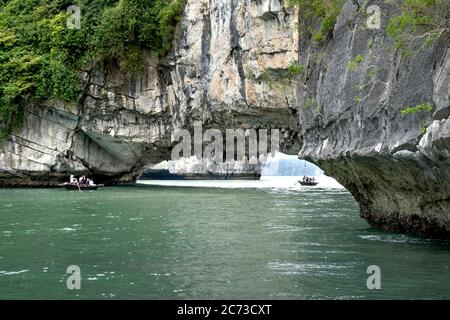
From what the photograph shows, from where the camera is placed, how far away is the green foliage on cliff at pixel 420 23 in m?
8.67

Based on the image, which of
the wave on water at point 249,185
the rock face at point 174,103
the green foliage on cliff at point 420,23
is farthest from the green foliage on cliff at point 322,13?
the wave on water at point 249,185

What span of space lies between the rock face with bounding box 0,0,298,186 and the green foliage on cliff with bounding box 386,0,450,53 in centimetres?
1582

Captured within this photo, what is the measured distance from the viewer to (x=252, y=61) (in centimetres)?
2666

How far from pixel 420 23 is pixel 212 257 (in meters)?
5.07

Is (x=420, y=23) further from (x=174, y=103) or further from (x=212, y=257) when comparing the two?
(x=174, y=103)

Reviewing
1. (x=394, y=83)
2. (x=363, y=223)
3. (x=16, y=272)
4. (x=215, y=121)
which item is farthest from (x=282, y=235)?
(x=215, y=121)

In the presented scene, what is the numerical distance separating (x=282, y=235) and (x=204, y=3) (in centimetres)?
1858

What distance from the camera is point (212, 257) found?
9984 millimetres

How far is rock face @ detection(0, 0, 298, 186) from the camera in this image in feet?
86.3

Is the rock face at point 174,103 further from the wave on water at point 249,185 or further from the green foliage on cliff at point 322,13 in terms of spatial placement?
the green foliage on cliff at point 322,13

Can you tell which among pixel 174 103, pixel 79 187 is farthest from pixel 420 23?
pixel 79 187

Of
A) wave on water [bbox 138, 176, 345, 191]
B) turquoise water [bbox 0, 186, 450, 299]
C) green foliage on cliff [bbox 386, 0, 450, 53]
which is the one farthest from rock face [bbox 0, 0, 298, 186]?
green foliage on cliff [bbox 386, 0, 450, 53]

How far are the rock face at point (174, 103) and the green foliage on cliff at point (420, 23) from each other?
15.8m
